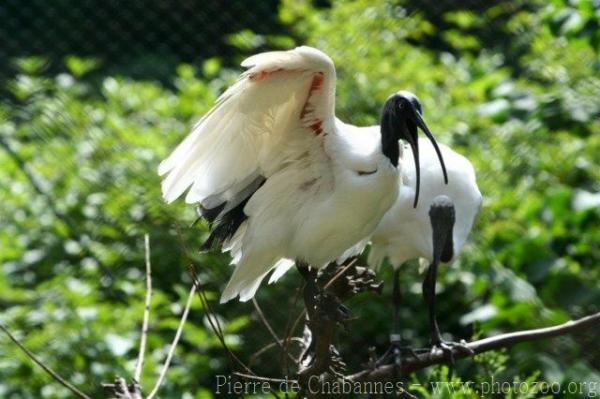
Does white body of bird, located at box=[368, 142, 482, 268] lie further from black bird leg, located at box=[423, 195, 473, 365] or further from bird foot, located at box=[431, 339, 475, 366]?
bird foot, located at box=[431, 339, 475, 366]

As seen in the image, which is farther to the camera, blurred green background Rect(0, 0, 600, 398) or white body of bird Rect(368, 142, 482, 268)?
blurred green background Rect(0, 0, 600, 398)

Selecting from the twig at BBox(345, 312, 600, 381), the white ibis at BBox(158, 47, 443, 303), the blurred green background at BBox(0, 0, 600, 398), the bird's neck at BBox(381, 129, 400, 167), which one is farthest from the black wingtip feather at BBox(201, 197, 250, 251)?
the blurred green background at BBox(0, 0, 600, 398)

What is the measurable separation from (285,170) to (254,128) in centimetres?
12

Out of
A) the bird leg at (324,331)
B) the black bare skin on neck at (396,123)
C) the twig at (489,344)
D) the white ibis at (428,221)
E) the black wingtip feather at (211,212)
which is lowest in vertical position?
the white ibis at (428,221)

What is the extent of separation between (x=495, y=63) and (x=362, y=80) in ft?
2.29

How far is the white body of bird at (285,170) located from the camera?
2.29 metres

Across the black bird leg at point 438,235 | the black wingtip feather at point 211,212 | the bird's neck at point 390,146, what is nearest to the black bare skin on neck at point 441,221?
the black bird leg at point 438,235

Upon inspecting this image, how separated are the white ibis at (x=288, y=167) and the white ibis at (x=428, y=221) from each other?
1.21 ft

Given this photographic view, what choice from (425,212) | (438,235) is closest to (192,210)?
(425,212)

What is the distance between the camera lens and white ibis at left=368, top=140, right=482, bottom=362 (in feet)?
9.16

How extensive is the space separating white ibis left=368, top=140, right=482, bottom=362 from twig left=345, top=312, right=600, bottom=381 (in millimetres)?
378

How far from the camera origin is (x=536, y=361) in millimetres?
3457

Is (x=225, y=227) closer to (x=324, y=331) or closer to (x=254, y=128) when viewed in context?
(x=254, y=128)

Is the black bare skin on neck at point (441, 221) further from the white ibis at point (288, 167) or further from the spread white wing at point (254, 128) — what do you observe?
the spread white wing at point (254, 128)
